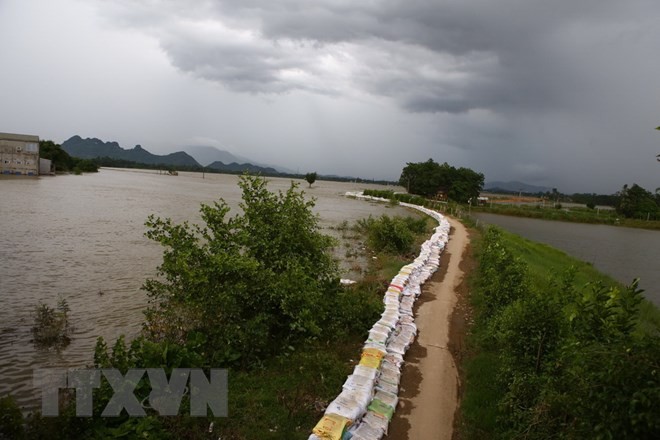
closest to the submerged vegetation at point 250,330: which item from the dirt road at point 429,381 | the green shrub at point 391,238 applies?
the dirt road at point 429,381

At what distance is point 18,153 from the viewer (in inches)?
2224

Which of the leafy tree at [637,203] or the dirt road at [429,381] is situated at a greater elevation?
the leafy tree at [637,203]

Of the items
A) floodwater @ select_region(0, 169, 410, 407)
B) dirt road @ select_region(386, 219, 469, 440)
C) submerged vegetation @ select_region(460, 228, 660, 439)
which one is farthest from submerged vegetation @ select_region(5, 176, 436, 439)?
submerged vegetation @ select_region(460, 228, 660, 439)

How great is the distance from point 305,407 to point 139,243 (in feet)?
52.4

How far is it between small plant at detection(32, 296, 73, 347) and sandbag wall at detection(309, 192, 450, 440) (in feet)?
21.3

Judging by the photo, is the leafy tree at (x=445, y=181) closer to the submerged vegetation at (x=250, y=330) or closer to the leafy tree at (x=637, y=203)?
the leafy tree at (x=637, y=203)

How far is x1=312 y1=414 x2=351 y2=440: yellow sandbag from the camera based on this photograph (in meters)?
5.09

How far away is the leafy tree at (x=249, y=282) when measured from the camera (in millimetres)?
7582

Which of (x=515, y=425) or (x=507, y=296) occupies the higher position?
(x=507, y=296)

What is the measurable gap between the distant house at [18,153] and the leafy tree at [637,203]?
8753 cm

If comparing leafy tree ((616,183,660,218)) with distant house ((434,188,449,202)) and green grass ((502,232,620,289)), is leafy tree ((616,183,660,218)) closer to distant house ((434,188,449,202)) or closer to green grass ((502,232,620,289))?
distant house ((434,188,449,202))

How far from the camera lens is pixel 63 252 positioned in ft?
53.4

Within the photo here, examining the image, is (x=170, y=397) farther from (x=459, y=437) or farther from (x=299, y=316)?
(x=459, y=437)

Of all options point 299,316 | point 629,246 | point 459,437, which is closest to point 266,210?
point 299,316
